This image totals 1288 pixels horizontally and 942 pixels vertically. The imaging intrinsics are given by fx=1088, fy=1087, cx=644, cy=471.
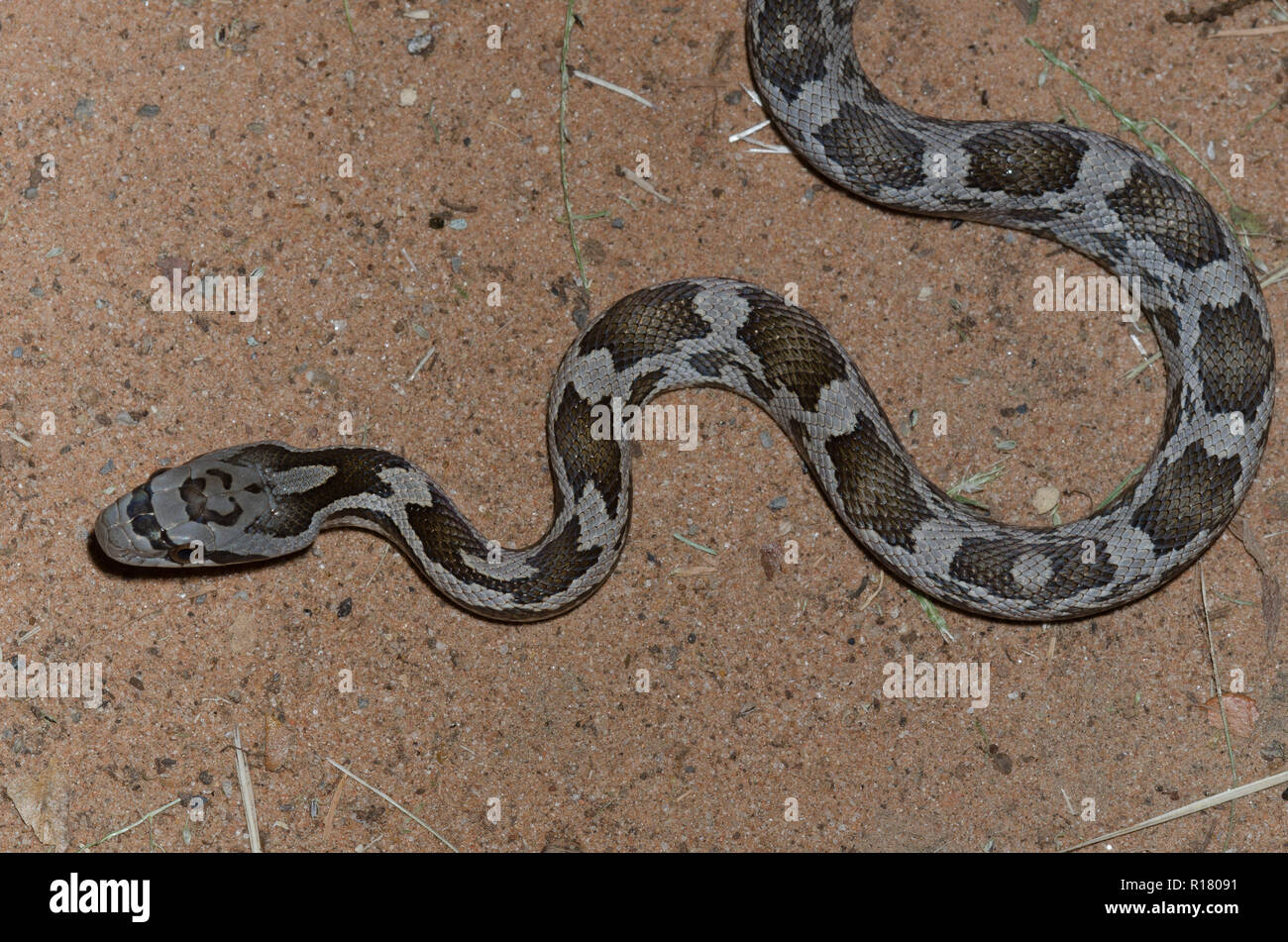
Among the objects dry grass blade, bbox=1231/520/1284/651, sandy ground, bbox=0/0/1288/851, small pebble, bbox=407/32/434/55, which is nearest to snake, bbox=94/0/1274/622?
sandy ground, bbox=0/0/1288/851

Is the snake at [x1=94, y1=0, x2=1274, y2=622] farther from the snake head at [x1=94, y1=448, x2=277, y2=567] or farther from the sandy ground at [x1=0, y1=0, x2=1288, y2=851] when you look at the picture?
the sandy ground at [x1=0, y1=0, x2=1288, y2=851]

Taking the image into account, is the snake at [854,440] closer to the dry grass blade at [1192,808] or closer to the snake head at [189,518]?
the snake head at [189,518]

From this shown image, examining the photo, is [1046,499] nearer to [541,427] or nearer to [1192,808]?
[1192,808]

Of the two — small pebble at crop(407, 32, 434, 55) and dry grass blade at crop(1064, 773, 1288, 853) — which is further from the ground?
small pebble at crop(407, 32, 434, 55)

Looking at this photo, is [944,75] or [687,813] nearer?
[687,813]

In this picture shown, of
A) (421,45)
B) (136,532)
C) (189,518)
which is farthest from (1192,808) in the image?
(421,45)
